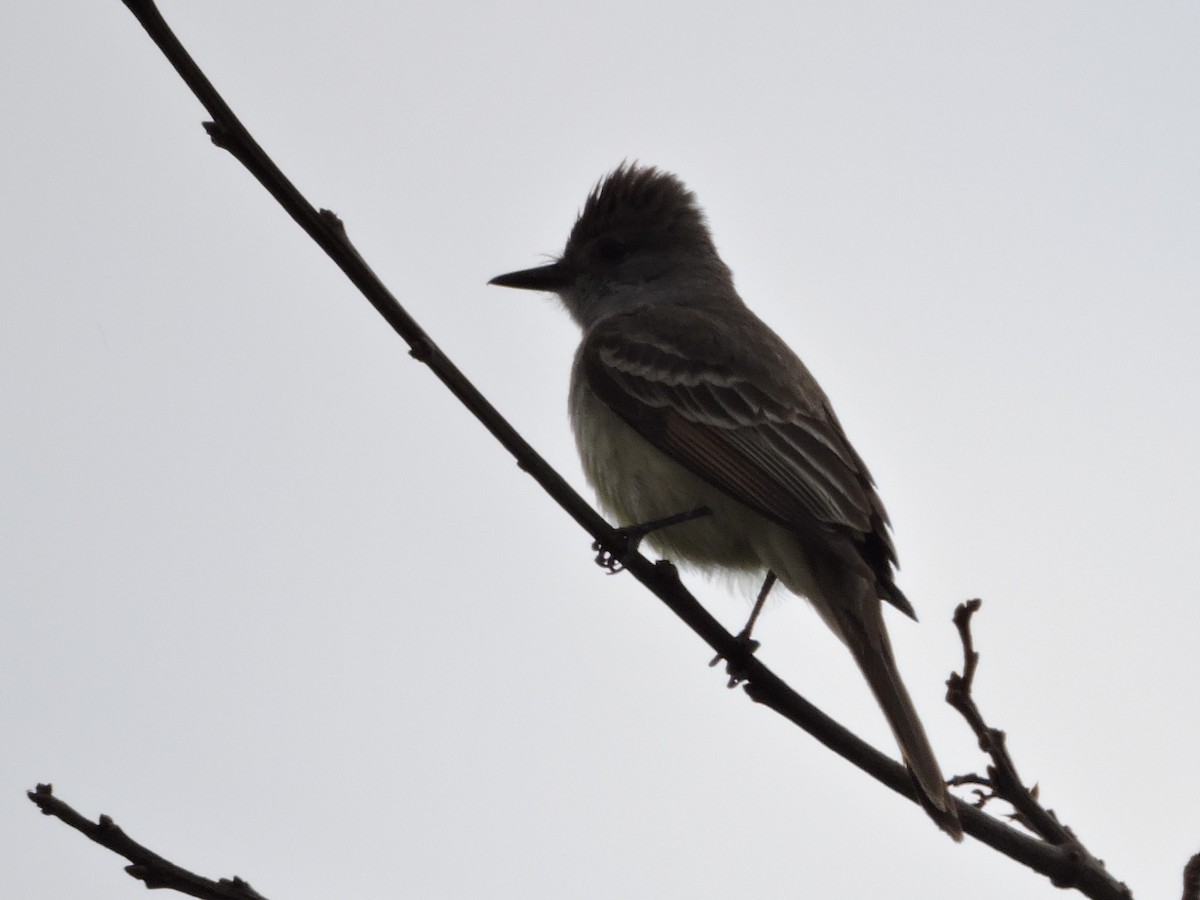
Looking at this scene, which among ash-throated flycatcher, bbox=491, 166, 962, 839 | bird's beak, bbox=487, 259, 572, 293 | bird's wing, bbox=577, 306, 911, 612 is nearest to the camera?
ash-throated flycatcher, bbox=491, 166, 962, 839

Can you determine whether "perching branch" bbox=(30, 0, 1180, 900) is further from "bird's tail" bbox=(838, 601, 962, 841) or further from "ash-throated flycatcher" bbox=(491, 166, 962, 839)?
"ash-throated flycatcher" bbox=(491, 166, 962, 839)

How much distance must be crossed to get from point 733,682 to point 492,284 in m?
2.67

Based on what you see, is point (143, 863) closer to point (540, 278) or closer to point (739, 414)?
point (739, 414)

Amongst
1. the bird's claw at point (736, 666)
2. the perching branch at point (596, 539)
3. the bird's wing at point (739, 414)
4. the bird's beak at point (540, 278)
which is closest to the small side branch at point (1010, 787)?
the perching branch at point (596, 539)

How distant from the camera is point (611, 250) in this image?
22.5 feet

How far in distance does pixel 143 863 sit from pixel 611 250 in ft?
15.4

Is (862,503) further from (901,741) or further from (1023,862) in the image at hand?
(1023,862)

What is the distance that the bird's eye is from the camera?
6.83 m

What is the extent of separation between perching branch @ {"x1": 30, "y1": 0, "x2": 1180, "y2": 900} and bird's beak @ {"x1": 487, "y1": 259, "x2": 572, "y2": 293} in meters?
3.11

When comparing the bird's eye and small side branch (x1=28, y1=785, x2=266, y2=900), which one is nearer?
small side branch (x1=28, y1=785, x2=266, y2=900)

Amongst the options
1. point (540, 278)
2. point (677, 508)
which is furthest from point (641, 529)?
point (540, 278)

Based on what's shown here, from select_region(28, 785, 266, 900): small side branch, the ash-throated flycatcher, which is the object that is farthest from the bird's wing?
select_region(28, 785, 266, 900): small side branch

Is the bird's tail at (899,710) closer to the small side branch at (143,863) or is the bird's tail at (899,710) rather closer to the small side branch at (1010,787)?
the small side branch at (1010,787)

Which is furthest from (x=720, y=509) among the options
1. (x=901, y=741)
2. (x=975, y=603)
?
(x=975, y=603)
